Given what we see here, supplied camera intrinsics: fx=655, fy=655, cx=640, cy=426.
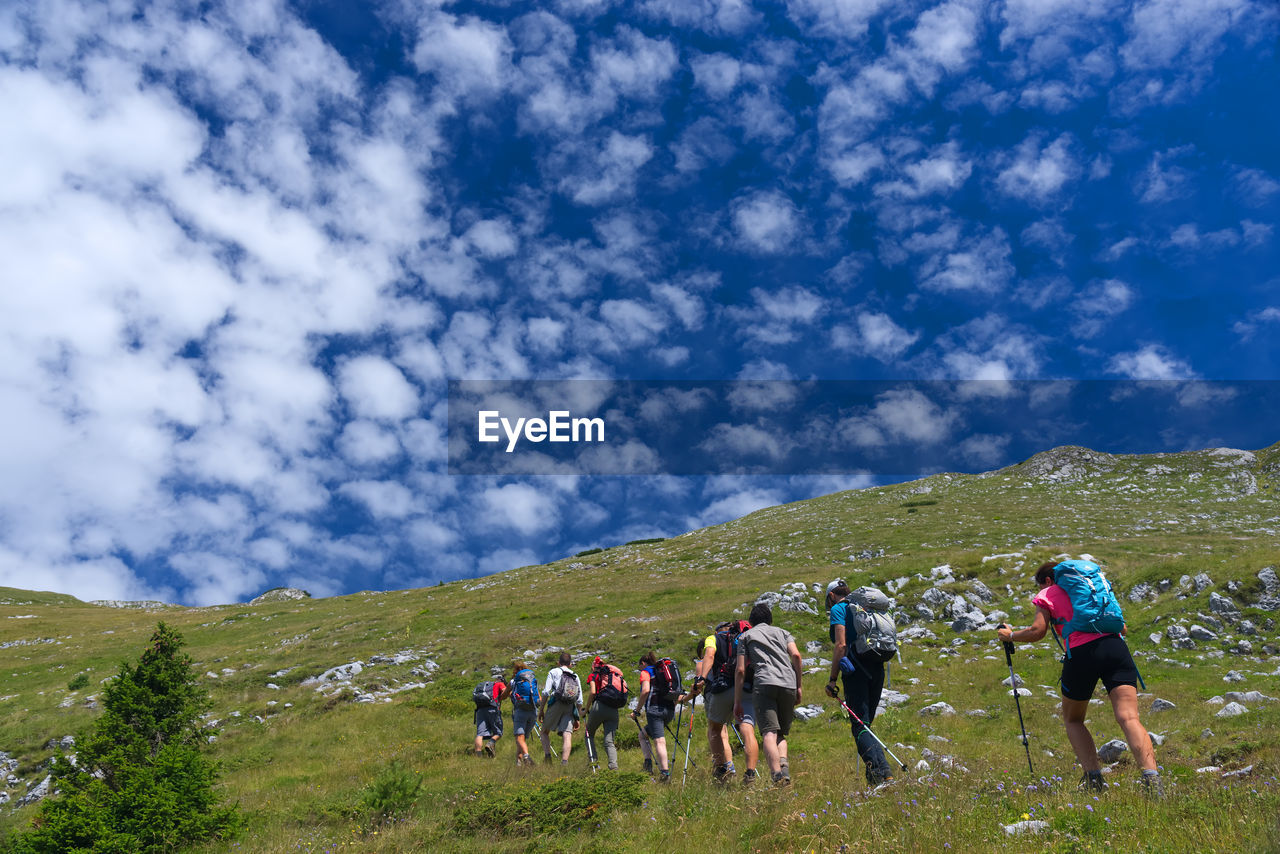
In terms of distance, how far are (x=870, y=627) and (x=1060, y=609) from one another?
212 centimetres

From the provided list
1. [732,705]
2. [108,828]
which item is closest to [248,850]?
[108,828]

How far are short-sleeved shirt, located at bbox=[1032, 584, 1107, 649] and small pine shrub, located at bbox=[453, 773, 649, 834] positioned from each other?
539 centimetres

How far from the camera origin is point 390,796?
993cm

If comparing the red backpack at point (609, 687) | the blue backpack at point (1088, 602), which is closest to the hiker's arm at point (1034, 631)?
the blue backpack at point (1088, 602)

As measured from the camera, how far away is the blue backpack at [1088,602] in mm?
6773

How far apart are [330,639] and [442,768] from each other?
85.3 ft

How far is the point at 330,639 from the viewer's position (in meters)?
36.2

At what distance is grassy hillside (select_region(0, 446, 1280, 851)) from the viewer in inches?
241

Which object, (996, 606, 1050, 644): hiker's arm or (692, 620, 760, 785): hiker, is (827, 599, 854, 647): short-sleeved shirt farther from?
(996, 606, 1050, 644): hiker's arm

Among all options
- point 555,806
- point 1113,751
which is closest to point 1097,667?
point 1113,751

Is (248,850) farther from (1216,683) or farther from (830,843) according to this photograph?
(1216,683)

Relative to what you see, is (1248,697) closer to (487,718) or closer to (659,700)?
(659,700)

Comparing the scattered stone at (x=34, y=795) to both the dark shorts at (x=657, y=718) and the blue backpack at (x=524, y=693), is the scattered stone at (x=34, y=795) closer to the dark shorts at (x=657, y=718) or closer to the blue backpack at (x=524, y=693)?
the blue backpack at (x=524, y=693)

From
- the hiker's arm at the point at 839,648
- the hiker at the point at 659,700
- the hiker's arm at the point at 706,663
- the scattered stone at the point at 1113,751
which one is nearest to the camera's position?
the hiker's arm at the point at 839,648
